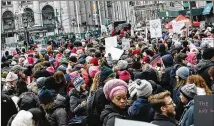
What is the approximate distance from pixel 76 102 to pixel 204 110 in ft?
10.9

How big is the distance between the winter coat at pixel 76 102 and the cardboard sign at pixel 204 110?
295cm

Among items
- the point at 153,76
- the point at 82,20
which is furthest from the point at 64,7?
Result: the point at 153,76

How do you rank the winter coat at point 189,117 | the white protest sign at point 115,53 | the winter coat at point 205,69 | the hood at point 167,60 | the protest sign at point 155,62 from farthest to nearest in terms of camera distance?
the white protest sign at point 115,53, the protest sign at point 155,62, the hood at point 167,60, the winter coat at point 205,69, the winter coat at point 189,117

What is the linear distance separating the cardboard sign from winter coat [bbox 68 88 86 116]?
2950 mm

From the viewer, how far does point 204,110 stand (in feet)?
10.9

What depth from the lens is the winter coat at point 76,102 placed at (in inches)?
244

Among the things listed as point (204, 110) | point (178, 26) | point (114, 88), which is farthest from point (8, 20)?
point (204, 110)

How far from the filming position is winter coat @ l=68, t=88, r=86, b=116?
6203mm

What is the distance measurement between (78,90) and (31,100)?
1.25 m

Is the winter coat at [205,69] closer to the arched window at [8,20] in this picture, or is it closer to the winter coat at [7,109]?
the winter coat at [7,109]

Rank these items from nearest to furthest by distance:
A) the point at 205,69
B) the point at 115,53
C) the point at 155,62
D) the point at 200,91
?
1. the point at 200,91
2. the point at 205,69
3. the point at 155,62
4. the point at 115,53

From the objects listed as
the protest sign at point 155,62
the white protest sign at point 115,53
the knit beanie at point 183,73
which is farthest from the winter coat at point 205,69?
the white protest sign at point 115,53

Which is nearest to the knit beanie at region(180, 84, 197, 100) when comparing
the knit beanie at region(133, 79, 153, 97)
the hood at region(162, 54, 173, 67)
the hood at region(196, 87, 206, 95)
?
the hood at region(196, 87, 206, 95)

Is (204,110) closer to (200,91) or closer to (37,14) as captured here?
(200,91)
